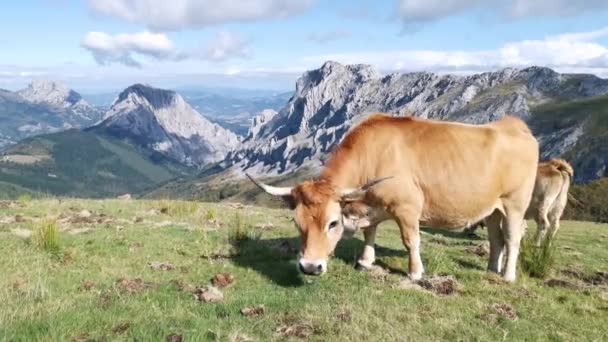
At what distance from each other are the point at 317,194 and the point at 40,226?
7.75 metres

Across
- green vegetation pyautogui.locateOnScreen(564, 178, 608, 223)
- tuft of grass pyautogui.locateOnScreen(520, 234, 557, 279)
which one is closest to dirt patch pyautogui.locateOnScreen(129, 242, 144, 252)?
tuft of grass pyautogui.locateOnScreen(520, 234, 557, 279)

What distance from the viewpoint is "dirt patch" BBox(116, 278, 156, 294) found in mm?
10839

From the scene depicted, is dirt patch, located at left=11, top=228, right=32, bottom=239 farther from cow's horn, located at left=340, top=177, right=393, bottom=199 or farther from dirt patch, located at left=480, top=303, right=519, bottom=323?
dirt patch, located at left=480, top=303, right=519, bottom=323

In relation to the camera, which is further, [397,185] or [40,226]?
[40,226]

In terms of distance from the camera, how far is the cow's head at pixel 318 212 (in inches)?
428

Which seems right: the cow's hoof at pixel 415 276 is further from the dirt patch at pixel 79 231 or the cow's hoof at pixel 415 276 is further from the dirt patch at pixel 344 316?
the dirt patch at pixel 79 231

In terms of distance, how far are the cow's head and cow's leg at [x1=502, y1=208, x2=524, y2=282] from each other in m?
4.15

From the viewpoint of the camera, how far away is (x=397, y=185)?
12148 millimetres

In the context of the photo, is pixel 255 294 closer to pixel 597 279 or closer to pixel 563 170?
pixel 597 279

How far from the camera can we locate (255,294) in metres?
10.7

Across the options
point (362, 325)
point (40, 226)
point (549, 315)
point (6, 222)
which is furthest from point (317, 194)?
point (6, 222)

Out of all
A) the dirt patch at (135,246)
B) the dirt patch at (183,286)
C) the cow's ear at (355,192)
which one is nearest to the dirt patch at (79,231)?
the dirt patch at (135,246)

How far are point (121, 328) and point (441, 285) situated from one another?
670 centimetres

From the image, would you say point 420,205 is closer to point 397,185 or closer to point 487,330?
point 397,185
